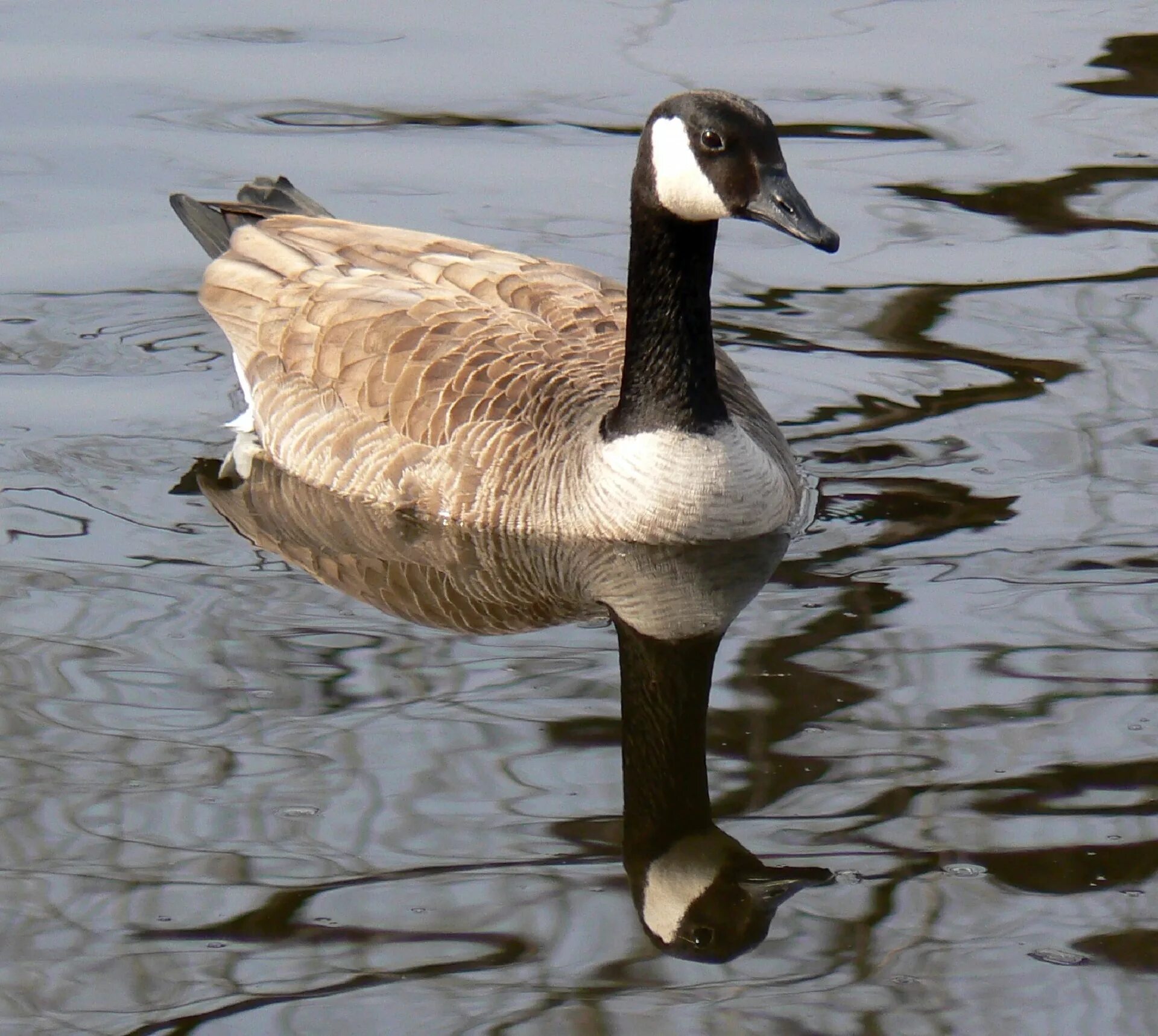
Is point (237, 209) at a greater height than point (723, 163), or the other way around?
point (723, 163)

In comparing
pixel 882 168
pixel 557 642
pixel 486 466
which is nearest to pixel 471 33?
pixel 882 168

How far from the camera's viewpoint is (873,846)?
5.71 meters

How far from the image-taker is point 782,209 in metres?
7.09

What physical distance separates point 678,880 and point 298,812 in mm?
1108

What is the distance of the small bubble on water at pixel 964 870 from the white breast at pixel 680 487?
244cm

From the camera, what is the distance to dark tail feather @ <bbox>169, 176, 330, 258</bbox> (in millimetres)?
9539

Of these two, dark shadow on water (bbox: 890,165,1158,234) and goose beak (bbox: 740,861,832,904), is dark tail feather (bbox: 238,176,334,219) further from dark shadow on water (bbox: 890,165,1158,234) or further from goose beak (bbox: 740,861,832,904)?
goose beak (bbox: 740,861,832,904)

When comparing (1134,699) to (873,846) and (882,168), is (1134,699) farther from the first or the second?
(882,168)

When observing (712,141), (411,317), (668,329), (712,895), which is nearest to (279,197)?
(411,317)

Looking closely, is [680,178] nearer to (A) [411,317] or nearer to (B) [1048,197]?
(A) [411,317]

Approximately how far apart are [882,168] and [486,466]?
4.46 m

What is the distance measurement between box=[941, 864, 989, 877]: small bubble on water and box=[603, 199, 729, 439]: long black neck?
2.60 m

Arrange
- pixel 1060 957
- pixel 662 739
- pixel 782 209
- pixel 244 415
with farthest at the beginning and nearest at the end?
pixel 244 415 → pixel 782 209 → pixel 662 739 → pixel 1060 957

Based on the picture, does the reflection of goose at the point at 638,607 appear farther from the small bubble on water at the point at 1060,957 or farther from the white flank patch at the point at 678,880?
the small bubble on water at the point at 1060,957
